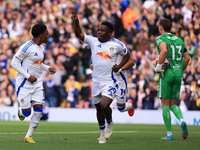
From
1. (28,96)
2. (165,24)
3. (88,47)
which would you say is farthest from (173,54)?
(88,47)

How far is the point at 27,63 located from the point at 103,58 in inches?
60.2

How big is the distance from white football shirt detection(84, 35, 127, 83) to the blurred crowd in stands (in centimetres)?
938

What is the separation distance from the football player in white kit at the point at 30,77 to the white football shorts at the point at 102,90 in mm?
1090

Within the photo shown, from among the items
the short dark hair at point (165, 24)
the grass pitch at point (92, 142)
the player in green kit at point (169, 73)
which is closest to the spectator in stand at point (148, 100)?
the grass pitch at point (92, 142)

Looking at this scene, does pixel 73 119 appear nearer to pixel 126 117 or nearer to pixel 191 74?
pixel 126 117

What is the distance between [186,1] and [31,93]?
1463 centimetres

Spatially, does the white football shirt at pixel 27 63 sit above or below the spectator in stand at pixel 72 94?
above

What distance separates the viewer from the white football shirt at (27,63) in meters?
7.86

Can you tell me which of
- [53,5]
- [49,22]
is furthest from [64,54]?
[53,5]

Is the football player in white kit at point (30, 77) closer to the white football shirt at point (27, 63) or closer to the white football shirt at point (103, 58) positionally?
the white football shirt at point (27, 63)

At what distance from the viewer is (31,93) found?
26.2 feet

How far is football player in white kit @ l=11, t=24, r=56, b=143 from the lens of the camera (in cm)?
788

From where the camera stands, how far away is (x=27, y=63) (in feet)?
26.2

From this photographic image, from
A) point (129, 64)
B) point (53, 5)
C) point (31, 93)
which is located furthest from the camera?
point (53, 5)
